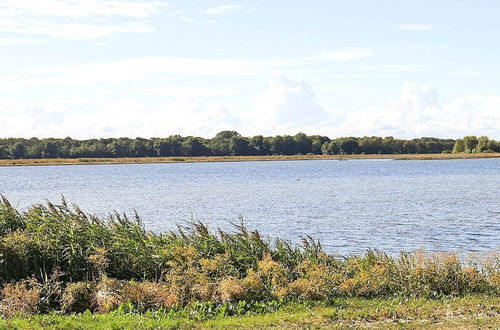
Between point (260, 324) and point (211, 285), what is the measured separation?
270 cm

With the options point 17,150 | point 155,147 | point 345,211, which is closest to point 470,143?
point 155,147

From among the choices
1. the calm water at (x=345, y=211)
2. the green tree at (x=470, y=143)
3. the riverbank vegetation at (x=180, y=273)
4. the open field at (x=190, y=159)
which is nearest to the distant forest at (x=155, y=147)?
the green tree at (x=470, y=143)

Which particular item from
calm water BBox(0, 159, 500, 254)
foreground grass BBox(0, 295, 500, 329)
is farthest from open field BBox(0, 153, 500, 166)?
foreground grass BBox(0, 295, 500, 329)

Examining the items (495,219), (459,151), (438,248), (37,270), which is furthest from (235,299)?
(459,151)

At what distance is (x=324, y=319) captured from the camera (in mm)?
13594

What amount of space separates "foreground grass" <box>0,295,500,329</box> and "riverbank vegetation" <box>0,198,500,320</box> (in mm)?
550

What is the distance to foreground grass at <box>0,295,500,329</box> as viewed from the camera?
13.1 meters

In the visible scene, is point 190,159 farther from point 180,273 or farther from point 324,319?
point 324,319

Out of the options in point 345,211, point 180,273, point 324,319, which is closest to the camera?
point 324,319

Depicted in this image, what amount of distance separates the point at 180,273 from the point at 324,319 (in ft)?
14.9

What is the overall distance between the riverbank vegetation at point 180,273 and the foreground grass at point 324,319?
55cm

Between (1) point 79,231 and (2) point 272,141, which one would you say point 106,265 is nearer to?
(1) point 79,231

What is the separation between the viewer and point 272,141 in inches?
7869

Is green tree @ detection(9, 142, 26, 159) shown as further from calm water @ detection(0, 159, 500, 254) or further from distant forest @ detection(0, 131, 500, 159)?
calm water @ detection(0, 159, 500, 254)
